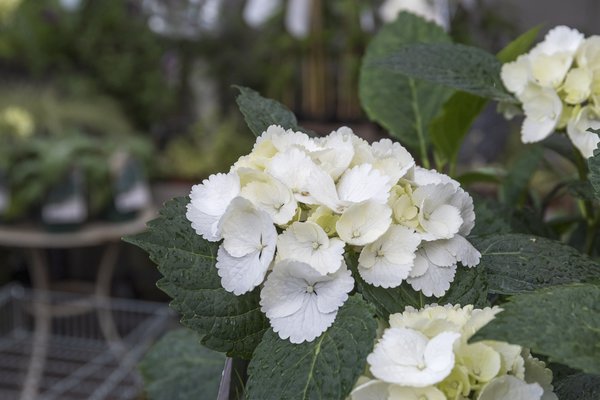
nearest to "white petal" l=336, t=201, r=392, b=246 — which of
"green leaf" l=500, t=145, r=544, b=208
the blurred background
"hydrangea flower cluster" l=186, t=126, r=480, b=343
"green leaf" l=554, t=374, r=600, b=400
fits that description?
"hydrangea flower cluster" l=186, t=126, r=480, b=343

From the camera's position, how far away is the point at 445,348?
285 millimetres

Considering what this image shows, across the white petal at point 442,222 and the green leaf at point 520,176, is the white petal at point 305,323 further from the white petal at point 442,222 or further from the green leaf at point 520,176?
the green leaf at point 520,176

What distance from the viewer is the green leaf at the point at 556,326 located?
263 millimetres

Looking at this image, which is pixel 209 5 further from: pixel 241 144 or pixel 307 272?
pixel 307 272

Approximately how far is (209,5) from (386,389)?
11.8 feet

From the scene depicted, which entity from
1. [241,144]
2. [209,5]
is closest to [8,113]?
[241,144]

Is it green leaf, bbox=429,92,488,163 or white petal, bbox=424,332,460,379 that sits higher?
white petal, bbox=424,332,460,379

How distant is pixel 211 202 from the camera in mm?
344

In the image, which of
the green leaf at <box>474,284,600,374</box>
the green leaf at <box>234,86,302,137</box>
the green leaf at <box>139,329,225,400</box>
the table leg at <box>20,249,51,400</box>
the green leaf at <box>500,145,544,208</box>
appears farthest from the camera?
the table leg at <box>20,249,51,400</box>

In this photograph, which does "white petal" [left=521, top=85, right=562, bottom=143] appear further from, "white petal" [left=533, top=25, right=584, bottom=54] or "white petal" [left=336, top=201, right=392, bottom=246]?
"white petal" [left=336, top=201, right=392, bottom=246]

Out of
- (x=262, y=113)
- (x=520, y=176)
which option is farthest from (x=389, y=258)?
(x=520, y=176)

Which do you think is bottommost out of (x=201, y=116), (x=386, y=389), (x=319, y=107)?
(x=201, y=116)

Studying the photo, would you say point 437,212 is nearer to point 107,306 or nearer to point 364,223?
point 364,223

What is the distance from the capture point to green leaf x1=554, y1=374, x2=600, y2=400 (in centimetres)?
31
